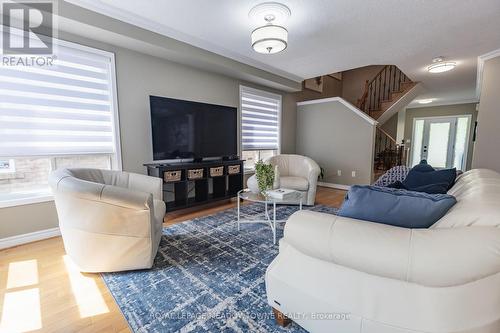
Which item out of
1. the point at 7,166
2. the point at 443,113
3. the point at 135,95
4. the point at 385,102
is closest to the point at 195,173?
the point at 135,95

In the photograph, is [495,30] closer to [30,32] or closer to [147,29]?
[147,29]

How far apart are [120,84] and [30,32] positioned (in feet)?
2.95

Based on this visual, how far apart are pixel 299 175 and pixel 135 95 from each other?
294cm

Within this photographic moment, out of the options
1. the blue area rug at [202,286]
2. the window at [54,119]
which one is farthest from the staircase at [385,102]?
the window at [54,119]

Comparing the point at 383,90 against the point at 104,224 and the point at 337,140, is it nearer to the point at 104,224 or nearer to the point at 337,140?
the point at 337,140

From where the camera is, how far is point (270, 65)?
13.5ft

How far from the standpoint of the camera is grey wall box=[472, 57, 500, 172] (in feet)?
11.2

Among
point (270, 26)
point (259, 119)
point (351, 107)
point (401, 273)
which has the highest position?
point (270, 26)

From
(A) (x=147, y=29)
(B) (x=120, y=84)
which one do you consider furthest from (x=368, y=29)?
(B) (x=120, y=84)

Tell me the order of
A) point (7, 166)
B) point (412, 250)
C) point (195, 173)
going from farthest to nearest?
point (195, 173) → point (7, 166) → point (412, 250)

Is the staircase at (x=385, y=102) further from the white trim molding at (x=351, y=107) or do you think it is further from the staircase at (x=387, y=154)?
the white trim molding at (x=351, y=107)

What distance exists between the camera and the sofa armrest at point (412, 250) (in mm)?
794

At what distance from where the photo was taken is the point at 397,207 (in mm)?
1081

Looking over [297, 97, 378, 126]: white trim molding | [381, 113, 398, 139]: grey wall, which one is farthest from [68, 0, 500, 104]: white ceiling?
[381, 113, 398, 139]: grey wall
